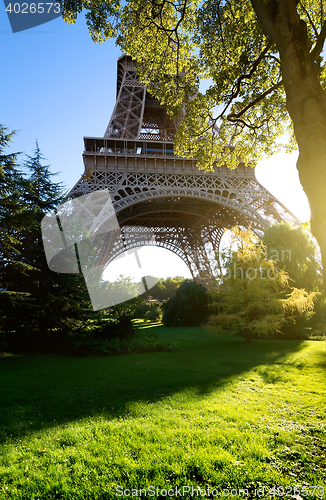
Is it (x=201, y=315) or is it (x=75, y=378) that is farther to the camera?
(x=201, y=315)

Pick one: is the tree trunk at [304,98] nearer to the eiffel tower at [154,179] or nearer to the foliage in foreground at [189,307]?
the eiffel tower at [154,179]

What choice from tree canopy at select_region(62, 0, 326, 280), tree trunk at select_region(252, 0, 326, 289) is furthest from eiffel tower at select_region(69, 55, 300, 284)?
tree trunk at select_region(252, 0, 326, 289)

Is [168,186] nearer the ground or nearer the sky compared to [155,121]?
nearer the ground

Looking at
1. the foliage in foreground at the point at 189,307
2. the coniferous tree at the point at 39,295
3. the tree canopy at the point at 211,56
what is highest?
the tree canopy at the point at 211,56

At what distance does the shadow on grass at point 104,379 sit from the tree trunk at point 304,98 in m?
4.82

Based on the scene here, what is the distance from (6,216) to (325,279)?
9649mm

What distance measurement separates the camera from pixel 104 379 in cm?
756

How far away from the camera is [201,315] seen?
83.5ft

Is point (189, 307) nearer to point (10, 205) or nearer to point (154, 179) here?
point (154, 179)

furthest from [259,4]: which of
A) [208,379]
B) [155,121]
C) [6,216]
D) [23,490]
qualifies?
[155,121]

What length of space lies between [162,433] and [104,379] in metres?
4.17

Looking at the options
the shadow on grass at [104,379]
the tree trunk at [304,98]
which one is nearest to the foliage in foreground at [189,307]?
the shadow on grass at [104,379]

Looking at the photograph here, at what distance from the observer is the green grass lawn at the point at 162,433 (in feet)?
9.25

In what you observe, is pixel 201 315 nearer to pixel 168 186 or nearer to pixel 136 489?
pixel 168 186
